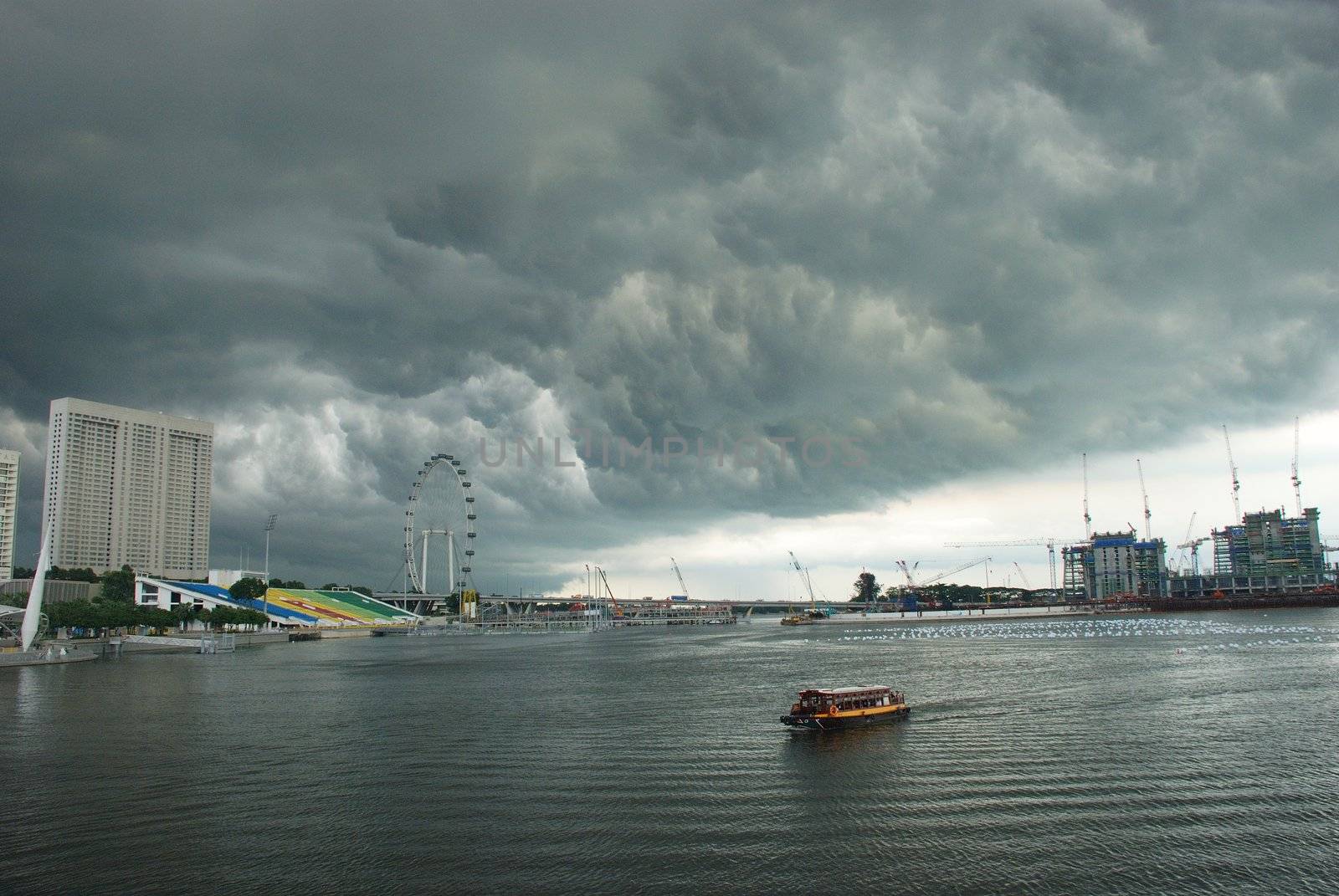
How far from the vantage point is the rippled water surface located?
30281 mm

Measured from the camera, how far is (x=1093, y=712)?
64.1 meters

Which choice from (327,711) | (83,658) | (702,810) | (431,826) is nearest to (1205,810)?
(702,810)

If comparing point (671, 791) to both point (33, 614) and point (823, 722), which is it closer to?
point (823, 722)

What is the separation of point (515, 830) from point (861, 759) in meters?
21.8

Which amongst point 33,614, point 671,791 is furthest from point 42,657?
point 671,791

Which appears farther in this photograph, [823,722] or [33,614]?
[33,614]

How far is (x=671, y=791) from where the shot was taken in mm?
40719

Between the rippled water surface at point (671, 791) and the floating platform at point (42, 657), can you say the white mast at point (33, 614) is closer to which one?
the floating platform at point (42, 657)

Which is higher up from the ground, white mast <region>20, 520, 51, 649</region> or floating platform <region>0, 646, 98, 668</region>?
white mast <region>20, 520, 51, 649</region>

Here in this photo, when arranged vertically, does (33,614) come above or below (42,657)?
above

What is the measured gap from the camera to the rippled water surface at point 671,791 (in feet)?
99.3

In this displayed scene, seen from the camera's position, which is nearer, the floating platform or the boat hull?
the boat hull

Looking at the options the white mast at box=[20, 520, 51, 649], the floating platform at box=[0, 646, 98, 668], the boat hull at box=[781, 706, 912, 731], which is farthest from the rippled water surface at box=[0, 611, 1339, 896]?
the white mast at box=[20, 520, 51, 649]

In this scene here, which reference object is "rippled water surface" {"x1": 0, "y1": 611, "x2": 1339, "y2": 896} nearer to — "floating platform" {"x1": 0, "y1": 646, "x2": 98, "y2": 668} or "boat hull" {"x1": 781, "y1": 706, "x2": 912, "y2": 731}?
"boat hull" {"x1": 781, "y1": 706, "x2": 912, "y2": 731}
